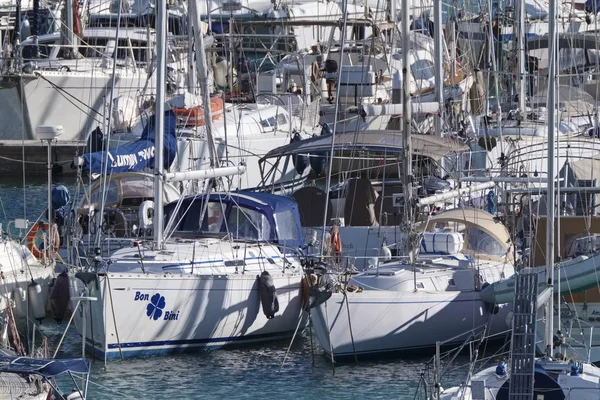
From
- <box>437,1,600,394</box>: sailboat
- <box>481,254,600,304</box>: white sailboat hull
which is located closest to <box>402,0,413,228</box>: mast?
<box>481,254,600,304</box>: white sailboat hull

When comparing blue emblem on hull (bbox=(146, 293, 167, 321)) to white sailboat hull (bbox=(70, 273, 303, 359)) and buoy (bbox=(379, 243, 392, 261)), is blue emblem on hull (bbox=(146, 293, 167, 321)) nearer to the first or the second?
white sailboat hull (bbox=(70, 273, 303, 359))

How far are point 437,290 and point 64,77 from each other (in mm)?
27377

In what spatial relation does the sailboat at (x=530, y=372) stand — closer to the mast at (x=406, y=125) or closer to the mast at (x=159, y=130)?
the mast at (x=406, y=125)

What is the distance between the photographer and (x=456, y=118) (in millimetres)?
40219

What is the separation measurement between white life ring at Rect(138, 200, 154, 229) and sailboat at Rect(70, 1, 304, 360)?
1.06 ft

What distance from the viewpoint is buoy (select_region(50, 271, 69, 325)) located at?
90.4 ft

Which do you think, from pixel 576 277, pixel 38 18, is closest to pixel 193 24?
pixel 576 277

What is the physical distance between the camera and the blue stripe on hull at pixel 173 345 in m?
26.4

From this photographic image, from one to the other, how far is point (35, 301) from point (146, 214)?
2.64 meters

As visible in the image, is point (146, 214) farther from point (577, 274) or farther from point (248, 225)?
point (577, 274)

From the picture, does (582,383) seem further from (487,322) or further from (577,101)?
(577,101)

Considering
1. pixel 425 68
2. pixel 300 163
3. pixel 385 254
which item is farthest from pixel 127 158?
pixel 425 68

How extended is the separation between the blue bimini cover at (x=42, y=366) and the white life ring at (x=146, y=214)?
842cm

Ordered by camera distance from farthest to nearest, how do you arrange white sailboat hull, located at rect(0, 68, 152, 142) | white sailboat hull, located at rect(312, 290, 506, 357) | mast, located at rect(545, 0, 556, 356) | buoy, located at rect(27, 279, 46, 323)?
1. white sailboat hull, located at rect(0, 68, 152, 142)
2. buoy, located at rect(27, 279, 46, 323)
3. white sailboat hull, located at rect(312, 290, 506, 357)
4. mast, located at rect(545, 0, 556, 356)
